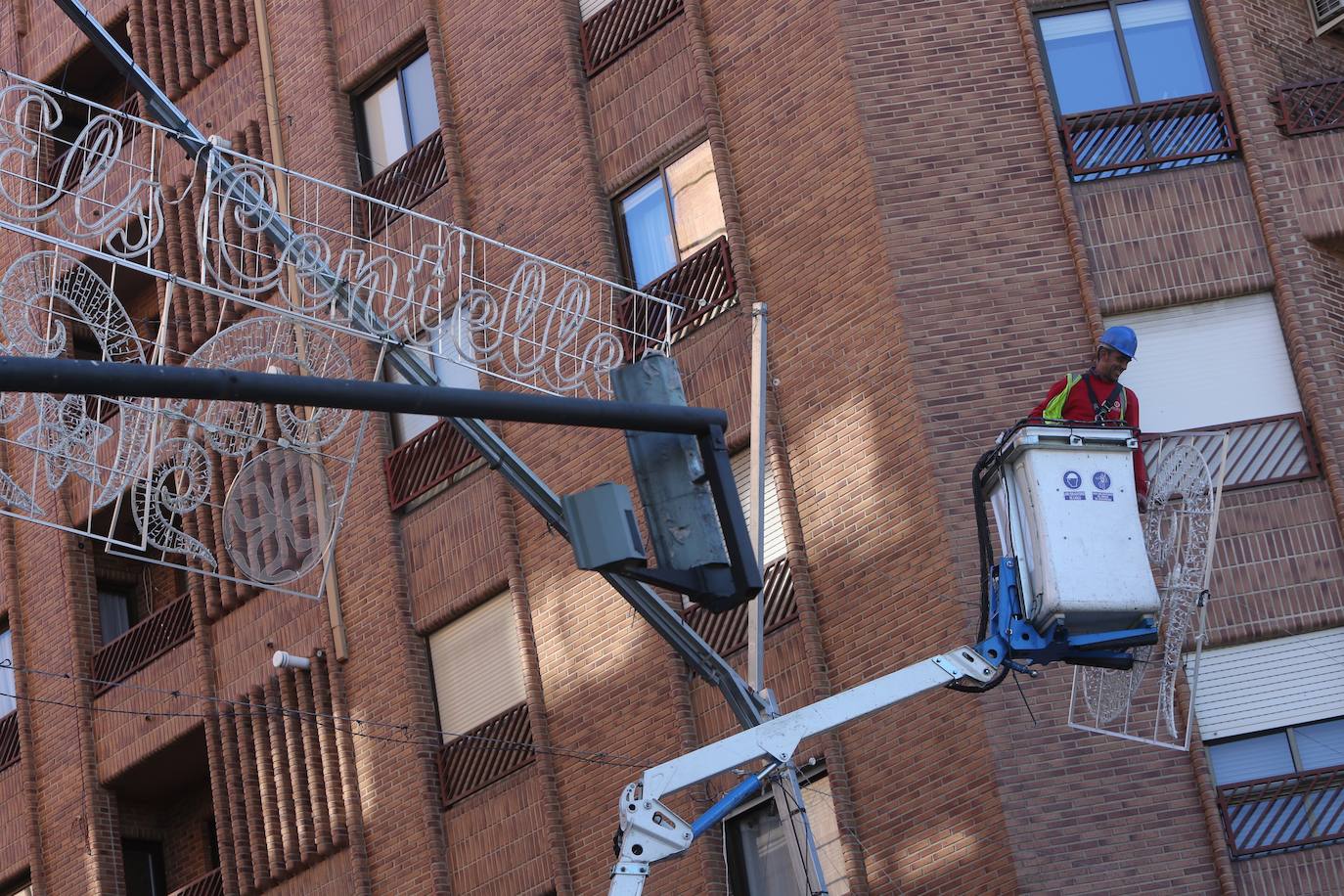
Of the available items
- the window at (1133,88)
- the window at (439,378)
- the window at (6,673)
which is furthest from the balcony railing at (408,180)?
the window at (6,673)

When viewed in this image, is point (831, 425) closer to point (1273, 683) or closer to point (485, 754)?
point (1273, 683)

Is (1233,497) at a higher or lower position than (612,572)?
higher

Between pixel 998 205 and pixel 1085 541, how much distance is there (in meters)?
8.12

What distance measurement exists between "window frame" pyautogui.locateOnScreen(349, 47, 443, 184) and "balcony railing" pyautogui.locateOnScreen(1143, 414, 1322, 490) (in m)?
10.9

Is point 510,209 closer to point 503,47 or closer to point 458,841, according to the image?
point 503,47

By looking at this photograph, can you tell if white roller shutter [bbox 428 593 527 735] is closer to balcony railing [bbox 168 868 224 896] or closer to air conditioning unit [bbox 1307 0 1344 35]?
balcony railing [bbox 168 868 224 896]

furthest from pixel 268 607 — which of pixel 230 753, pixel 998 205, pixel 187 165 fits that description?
pixel 998 205

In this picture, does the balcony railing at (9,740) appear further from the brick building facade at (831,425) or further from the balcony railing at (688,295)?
the balcony railing at (688,295)

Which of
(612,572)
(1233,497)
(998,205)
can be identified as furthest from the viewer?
(998,205)

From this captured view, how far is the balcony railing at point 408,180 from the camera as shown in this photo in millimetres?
26531

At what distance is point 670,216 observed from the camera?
24.0 meters

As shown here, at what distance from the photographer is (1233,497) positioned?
20219 millimetres

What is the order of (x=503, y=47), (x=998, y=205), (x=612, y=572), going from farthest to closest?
(x=503, y=47) < (x=998, y=205) < (x=612, y=572)

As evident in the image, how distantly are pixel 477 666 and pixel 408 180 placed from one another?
242 inches
